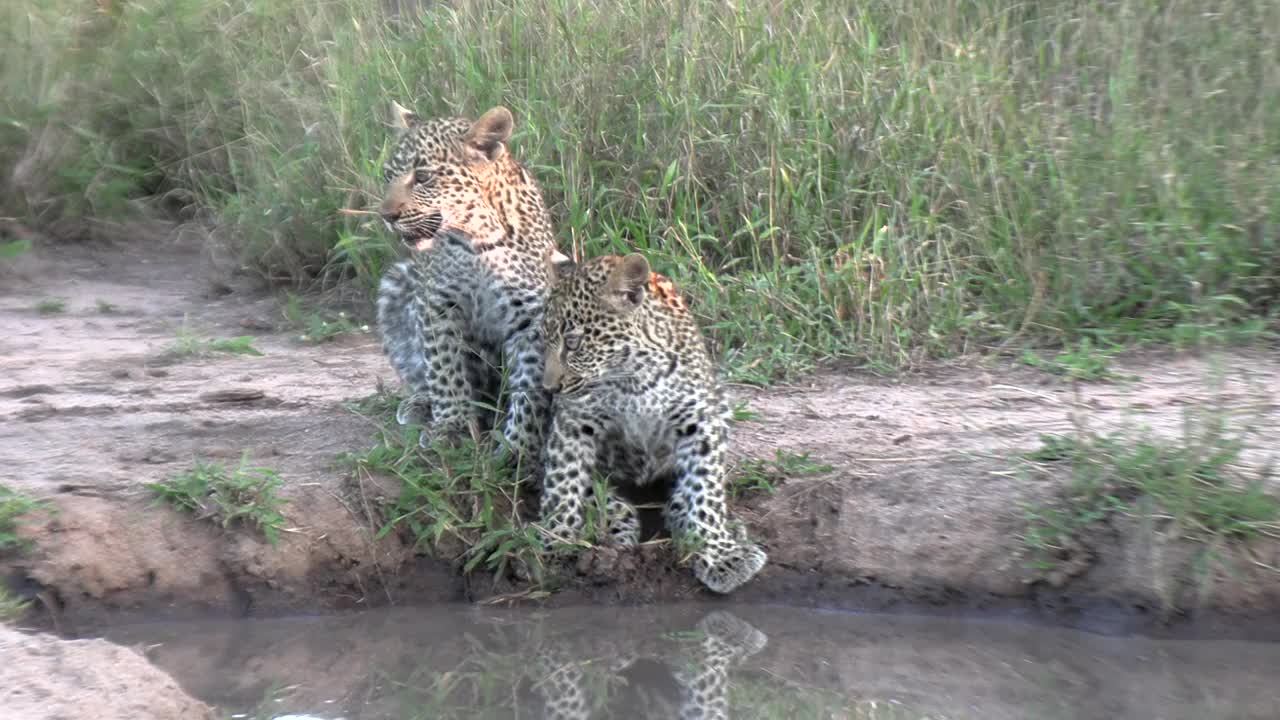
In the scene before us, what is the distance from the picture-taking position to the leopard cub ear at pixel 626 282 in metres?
5.59

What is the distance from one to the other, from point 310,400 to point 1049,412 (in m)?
3.31

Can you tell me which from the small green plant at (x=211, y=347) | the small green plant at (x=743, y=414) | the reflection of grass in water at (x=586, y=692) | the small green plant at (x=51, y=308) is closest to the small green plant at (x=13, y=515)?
the reflection of grass in water at (x=586, y=692)

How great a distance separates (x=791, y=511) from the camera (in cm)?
584

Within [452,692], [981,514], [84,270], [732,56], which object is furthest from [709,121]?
[84,270]

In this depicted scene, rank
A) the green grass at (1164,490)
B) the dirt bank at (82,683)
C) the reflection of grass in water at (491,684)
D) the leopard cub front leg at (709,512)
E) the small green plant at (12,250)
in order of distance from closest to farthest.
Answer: the dirt bank at (82,683), the reflection of grass in water at (491,684), the green grass at (1164,490), the leopard cub front leg at (709,512), the small green plant at (12,250)

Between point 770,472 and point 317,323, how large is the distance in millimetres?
3197

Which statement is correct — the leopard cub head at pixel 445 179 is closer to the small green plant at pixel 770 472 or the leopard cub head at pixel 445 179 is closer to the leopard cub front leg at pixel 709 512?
the leopard cub front leg at pixel 709 512

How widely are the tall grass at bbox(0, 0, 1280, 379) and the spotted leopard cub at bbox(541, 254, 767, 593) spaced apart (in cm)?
138

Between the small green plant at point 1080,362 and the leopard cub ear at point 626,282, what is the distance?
2188mm

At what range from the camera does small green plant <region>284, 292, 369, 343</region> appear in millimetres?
8039

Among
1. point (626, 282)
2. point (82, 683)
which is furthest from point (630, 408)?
point (82, 683)

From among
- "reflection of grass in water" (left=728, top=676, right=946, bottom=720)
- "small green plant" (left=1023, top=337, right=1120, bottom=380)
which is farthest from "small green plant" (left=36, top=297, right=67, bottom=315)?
"small green plant" (left=1023, top=337, right=1120, bottom=380)

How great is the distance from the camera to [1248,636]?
513 centimetres

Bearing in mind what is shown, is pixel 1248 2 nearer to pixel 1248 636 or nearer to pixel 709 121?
pixel 709 121
